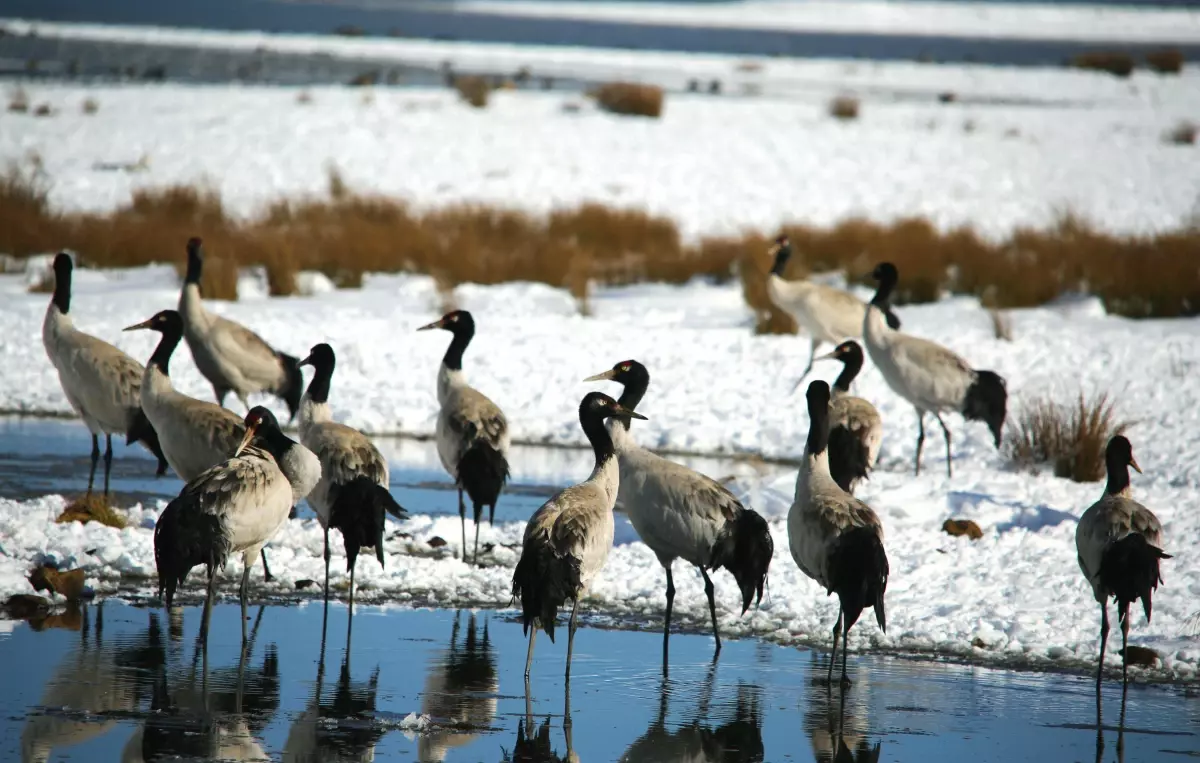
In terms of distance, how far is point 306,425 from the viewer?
9227mm

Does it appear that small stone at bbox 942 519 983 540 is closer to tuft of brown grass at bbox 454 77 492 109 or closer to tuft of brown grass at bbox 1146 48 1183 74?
tuft of brown grass at bbox 454 77 492 109

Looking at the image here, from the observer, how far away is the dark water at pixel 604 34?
72875 mm

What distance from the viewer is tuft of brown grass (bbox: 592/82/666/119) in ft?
116

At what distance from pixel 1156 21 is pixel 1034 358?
99816 millimetres

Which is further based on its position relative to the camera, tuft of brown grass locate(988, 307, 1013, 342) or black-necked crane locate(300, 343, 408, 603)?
tuft of brown grass locate(988, 307, 1013, 342)

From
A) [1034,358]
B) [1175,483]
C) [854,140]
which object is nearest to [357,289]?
[1034,358]

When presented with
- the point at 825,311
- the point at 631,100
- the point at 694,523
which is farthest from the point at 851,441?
the point at 631,100

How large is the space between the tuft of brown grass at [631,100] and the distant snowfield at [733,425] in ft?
49.0

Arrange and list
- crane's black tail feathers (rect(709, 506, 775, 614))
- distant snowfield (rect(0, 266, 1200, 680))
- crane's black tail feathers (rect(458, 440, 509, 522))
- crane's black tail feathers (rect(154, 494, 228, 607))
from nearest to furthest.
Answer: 1. crane's black tail feathers (rect(154, 494, 228, 607))
2. crane's black tail feathers (rect(709, 506, 775, 614))
3. distant snowfield (rect(0, 266, 1200, 680))
4. crane's black tail feathers (rect(458, 440, 509, 522))

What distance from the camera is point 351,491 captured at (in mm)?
8219

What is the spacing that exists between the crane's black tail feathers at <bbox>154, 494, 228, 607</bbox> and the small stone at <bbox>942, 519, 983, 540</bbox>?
524 centimetres

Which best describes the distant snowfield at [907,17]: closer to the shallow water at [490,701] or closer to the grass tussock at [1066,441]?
the grass tussock at [1066,441]

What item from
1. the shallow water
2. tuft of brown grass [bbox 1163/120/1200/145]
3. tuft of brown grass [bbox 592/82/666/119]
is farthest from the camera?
tuft of brown grass [bbox 592/82/666/119]

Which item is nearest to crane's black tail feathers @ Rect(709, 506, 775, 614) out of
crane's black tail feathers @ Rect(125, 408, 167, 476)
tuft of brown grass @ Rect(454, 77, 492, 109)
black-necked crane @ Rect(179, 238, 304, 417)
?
crane's black tail feathers @ Rect(125, 408, 167, 476)
